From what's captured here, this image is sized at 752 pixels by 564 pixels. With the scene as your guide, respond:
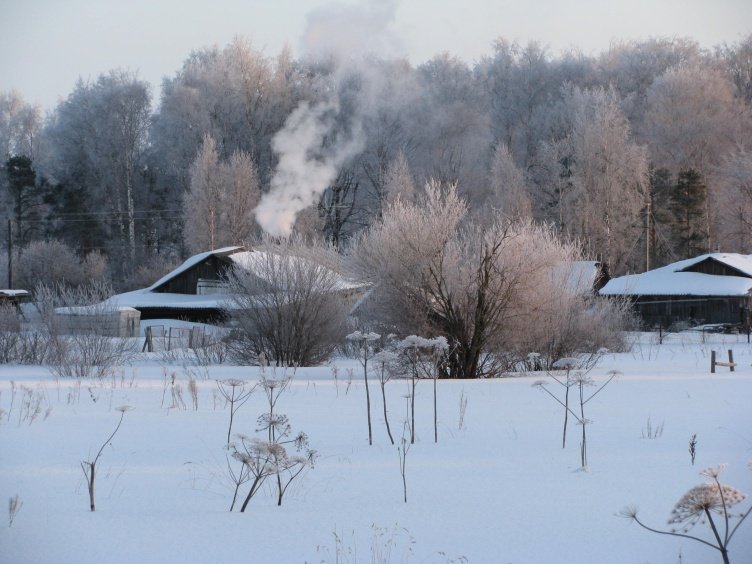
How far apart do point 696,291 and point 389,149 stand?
2037 centimetres

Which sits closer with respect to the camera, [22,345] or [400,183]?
[22,345]

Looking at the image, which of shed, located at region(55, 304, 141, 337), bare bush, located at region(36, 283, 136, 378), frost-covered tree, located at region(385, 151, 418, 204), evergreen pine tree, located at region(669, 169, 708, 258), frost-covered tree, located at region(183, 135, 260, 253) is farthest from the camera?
frost-covered tree, located at region(183, 135, 260, 253)

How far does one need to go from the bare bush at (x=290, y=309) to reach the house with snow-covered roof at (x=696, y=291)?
19457 mm

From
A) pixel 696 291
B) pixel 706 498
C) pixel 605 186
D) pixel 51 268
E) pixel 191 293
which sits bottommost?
pixel 706 498

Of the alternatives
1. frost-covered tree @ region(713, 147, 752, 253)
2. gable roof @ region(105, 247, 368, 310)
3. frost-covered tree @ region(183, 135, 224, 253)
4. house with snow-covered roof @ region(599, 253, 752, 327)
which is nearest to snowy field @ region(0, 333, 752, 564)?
gable roof @ region(105, 247, 368, 310)

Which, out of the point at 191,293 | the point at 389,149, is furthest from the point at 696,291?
the point at 191,293

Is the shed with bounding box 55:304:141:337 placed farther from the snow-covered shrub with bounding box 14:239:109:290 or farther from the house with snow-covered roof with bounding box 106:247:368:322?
the snow-covered shrub with bounding box 14:239:109:290

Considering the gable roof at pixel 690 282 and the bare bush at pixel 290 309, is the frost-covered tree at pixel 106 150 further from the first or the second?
the bare bush at pixel 290 309

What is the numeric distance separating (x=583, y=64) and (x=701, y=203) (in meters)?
16.4

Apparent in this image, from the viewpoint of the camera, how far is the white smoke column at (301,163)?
43.8 metres

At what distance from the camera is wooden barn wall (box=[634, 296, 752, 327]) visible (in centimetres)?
3688

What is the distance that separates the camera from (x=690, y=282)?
38.2 metres

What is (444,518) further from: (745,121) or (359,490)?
(745,121)

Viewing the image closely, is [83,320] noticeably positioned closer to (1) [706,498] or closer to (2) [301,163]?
(1) [706,498]
